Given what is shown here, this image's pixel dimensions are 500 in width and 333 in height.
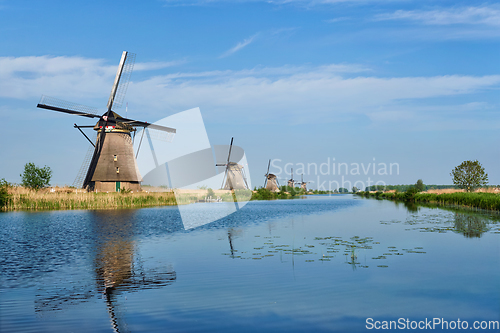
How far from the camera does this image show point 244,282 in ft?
28.4

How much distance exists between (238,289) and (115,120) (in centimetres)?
3561

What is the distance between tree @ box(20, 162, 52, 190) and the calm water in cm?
3355

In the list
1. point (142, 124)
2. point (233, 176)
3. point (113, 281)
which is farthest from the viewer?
point (233, 176)

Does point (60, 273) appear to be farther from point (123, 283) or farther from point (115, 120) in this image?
point (115, 120)

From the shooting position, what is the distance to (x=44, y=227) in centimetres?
1989

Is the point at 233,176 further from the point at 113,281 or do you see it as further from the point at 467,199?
the point at 113,281

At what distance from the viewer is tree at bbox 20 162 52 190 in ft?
150

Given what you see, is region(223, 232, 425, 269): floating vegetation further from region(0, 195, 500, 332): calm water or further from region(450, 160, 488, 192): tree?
region(450, 160, 488, 192): tree

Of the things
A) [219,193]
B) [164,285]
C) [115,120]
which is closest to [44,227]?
[164,285]

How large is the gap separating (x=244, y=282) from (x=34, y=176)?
150 ft

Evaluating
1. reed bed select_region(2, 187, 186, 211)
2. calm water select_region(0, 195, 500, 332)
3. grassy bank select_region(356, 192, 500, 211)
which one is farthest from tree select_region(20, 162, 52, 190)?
grassy bank select_region(356, 192, 500, 211)

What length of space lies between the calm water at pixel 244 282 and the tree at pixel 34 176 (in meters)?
33.5

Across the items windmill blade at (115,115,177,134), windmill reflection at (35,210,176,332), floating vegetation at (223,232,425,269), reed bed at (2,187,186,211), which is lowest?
floating vegetation at (223,232,425,269)

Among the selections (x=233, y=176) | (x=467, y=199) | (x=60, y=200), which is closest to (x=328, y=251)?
(x=60, y=200)
